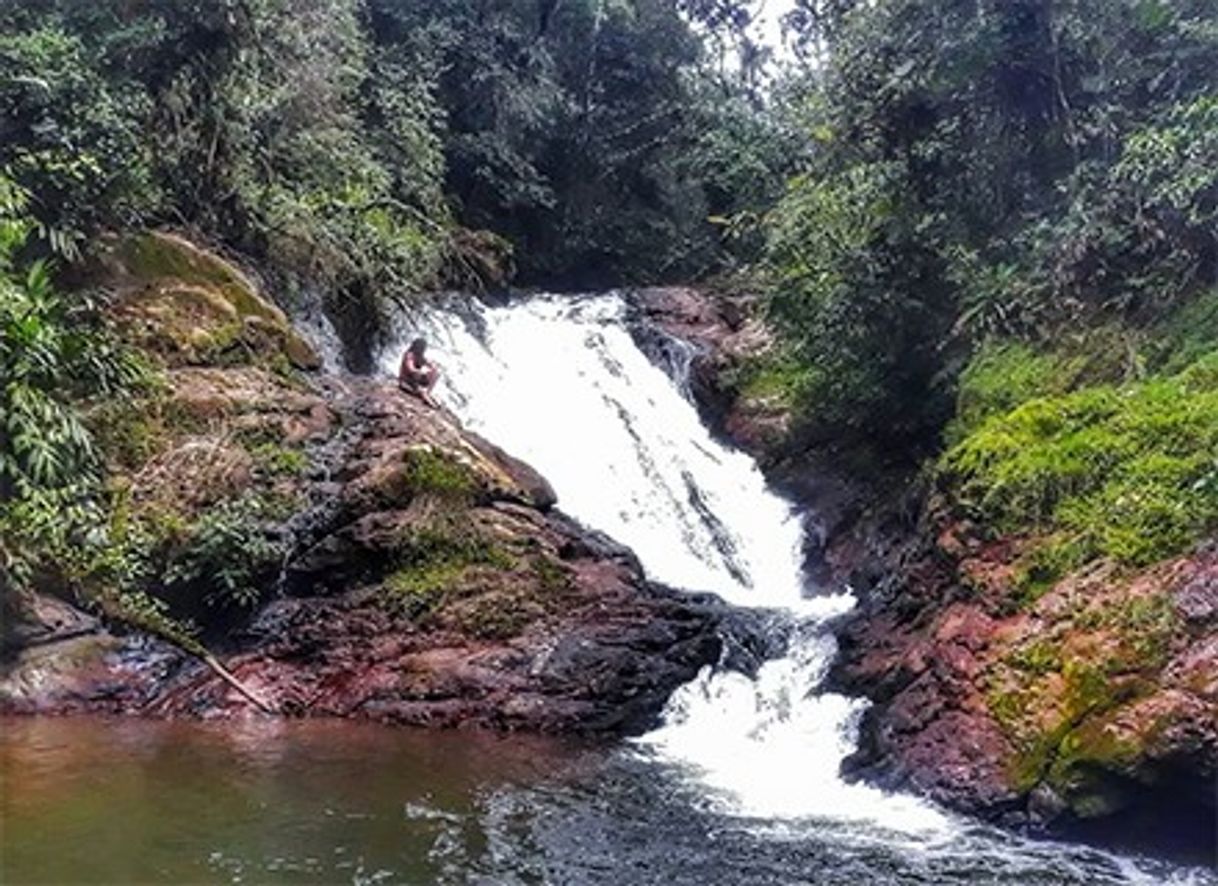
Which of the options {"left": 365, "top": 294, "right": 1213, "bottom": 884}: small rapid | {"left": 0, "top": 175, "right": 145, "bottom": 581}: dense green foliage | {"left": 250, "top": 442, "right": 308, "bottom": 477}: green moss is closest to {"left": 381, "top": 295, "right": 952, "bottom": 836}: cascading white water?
{"left": 365, "top": 294, "right": 1213, "bottom": 884}: small rapid

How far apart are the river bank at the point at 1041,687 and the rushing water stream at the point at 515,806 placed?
27cm

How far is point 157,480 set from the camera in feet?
36.1

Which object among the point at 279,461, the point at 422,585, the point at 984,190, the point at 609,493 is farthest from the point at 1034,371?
the point at 279,461

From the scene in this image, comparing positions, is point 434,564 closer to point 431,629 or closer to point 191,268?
point 431,629

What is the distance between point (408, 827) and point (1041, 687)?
13.5ft

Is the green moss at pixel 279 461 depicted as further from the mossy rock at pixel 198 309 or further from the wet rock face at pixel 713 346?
the wet rock face at pixel 713 346

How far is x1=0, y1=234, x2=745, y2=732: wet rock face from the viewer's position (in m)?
9.89

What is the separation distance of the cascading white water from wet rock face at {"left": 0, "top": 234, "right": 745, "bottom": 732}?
0.63 m

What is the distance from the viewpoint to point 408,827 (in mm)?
7047

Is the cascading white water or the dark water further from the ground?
the cascading white water

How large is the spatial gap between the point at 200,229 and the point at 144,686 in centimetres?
654

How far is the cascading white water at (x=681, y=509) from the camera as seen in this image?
891 centimetres

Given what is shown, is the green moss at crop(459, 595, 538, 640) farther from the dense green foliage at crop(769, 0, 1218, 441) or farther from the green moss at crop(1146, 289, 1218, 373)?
the green moss at crop(1146, 289, 1218, 373)

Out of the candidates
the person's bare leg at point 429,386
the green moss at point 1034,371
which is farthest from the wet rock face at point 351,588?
the green moss at point 1034,371
